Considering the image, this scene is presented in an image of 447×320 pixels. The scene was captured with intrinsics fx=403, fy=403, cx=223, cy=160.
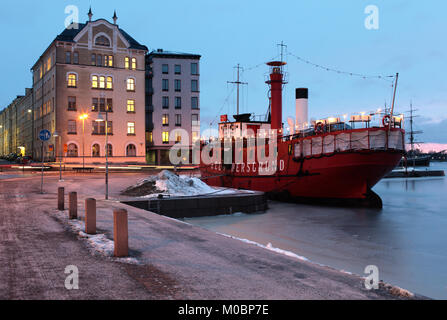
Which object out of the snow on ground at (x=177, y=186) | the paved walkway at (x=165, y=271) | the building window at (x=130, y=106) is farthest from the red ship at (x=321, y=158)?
the building window at (x=130, y=106)

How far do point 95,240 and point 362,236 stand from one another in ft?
37.3

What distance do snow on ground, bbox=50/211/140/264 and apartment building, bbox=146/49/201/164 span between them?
56252 millimetres

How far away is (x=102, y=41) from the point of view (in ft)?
193

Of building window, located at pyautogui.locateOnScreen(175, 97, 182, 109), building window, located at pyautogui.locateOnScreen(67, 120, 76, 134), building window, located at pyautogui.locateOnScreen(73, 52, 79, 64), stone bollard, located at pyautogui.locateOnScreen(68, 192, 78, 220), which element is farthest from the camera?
building window, located at pyautogui.locateOnScreen(175, 97, 182, 109)

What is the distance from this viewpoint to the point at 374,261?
39.4 feet

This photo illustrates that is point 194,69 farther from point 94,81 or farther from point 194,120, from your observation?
point 94,81

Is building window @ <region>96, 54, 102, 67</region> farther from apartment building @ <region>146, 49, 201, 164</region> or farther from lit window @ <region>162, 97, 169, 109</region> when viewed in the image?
lit window @ <region>162, 97, 169, 109</region>

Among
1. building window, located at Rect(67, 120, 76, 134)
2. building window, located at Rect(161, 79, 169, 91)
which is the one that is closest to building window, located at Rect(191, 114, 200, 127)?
building window, located at Rect(161, 79, 169, 91)

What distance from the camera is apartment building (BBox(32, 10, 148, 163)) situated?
183 feet

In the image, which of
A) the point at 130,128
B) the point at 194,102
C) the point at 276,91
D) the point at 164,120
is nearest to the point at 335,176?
the point at 276,91

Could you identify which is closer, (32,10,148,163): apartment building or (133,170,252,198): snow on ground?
(133,170,252,198): snow on ground

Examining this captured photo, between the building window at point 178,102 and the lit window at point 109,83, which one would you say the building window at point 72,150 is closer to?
the lit window at point 109,83

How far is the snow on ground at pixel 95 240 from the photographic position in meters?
8.15
